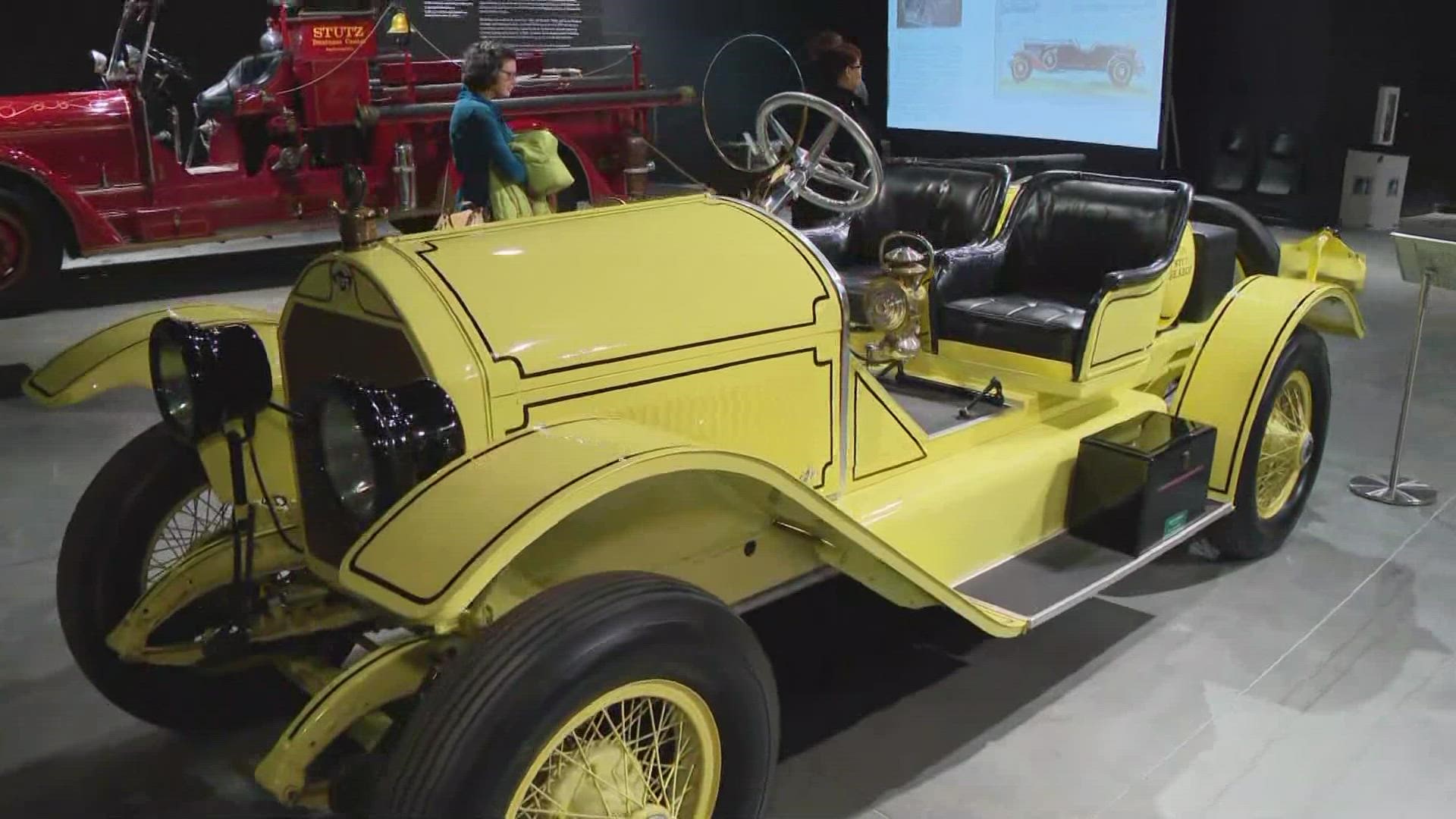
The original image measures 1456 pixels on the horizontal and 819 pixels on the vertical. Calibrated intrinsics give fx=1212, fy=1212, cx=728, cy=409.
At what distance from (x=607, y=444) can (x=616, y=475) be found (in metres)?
0.13

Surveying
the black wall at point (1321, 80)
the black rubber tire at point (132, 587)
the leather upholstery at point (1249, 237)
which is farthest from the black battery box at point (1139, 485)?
the black wall at point (1321, 80)

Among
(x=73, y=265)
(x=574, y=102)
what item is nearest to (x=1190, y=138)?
(x=574, y=102)

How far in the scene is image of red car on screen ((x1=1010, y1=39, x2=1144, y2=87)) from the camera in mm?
9508

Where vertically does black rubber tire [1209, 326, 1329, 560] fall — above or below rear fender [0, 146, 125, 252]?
below

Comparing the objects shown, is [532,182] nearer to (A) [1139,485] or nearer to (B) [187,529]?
(B) [187,529]

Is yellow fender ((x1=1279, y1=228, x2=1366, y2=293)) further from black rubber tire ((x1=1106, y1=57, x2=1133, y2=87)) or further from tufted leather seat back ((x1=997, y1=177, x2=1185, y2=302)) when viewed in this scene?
black rubber tire ((x1=1106, y1=57, x2=1133, y2=87))

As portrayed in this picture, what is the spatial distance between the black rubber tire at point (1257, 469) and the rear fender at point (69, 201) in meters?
6.49

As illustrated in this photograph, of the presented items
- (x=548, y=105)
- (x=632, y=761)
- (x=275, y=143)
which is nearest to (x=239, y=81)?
(x=275, y=143)

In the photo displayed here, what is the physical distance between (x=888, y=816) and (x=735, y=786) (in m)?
0.60

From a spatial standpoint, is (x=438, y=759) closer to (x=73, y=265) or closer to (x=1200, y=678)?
(x=1200, y=678)

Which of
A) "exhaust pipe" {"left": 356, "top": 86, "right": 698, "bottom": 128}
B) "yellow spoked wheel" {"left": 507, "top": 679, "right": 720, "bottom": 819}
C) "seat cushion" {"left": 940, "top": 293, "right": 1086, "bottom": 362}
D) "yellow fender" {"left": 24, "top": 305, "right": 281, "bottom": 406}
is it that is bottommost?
"yellow spoked wheel" {"left": 507, "top": 679, "right": 720, "bottom": 819}

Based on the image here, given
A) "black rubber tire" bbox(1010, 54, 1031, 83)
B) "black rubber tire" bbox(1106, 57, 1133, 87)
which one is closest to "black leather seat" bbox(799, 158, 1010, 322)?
"black rubber tire" bbox(1106, 57, 1133, 87)

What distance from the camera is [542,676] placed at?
187 centimetres

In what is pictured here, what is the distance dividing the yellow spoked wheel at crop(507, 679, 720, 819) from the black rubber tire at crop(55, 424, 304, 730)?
1319mm
